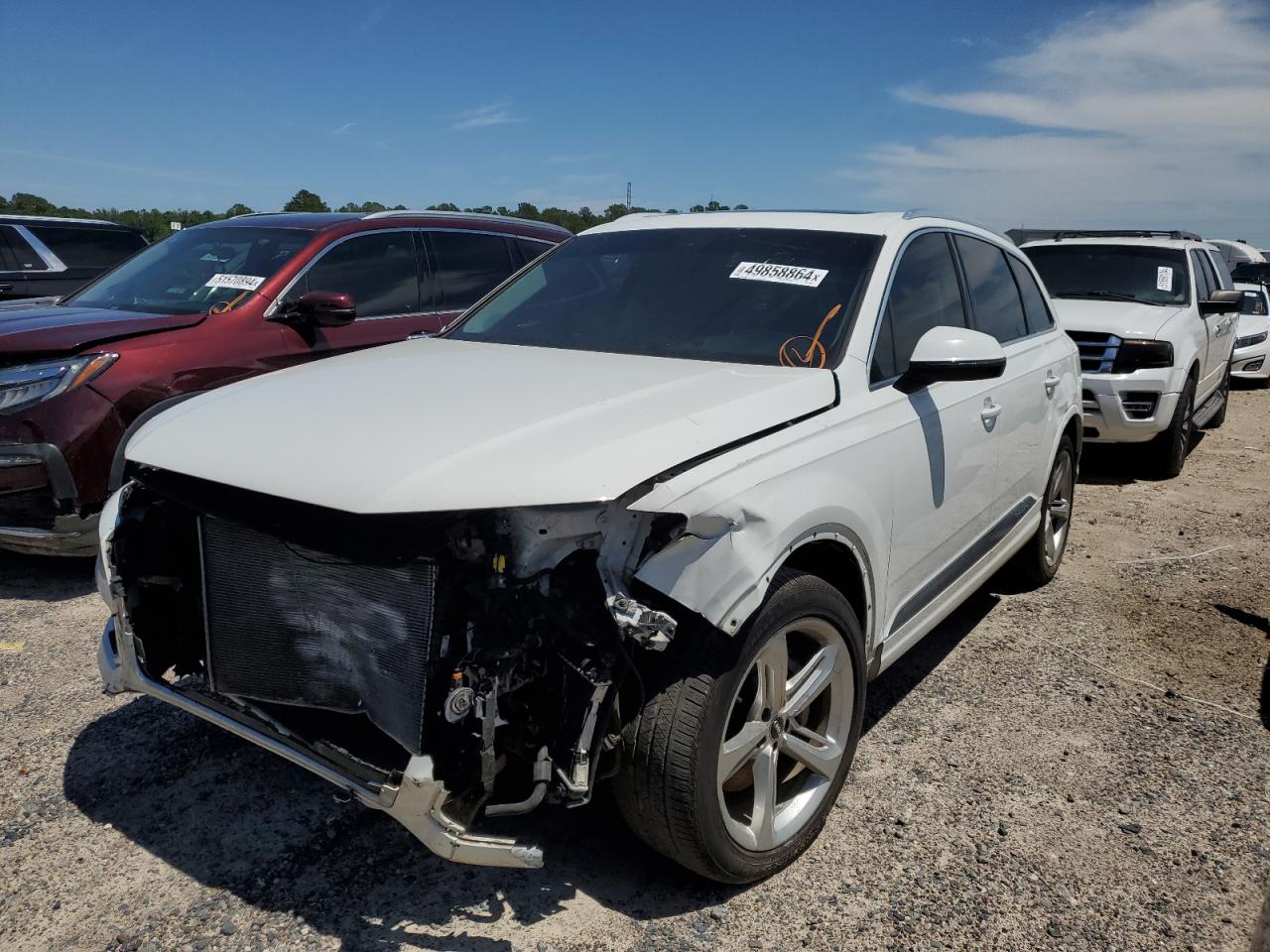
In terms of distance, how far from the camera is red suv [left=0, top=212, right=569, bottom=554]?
14.5 ft

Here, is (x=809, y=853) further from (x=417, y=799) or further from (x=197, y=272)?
(x=197, y=272)

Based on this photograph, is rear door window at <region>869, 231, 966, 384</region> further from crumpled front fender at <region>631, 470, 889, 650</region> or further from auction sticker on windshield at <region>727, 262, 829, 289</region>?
crumpled front fender at <region>631, 470, 889, 650</region>

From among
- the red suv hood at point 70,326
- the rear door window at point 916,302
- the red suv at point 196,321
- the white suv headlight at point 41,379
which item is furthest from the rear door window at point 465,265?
the rear door window at point 916,302

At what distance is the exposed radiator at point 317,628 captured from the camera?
2217 mm

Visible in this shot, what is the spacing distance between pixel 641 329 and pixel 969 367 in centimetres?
111

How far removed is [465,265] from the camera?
649cm

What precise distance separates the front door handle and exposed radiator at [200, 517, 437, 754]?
2.37m

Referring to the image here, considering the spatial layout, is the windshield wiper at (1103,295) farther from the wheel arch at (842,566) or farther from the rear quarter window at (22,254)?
the rear quarter window at (22,254)

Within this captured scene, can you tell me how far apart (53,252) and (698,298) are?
27.8 feet

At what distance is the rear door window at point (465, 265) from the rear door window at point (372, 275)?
190 mm

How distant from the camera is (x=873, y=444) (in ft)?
9.45

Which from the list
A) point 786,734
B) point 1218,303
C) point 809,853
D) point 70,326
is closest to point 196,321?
point 70,326

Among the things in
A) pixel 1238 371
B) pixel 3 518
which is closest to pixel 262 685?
pixel 3 518

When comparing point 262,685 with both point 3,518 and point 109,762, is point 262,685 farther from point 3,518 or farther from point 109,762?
point 3,518
